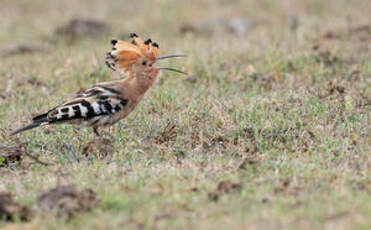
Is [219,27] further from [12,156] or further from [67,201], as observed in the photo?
[67,201]

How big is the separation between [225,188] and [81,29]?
274 inches

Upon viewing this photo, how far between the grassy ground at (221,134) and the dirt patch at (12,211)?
70 millimetres

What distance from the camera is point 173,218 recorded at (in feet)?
12.1

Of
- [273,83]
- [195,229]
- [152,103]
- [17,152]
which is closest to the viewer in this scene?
[195,229]

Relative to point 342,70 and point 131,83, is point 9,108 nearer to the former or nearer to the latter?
point 131,83

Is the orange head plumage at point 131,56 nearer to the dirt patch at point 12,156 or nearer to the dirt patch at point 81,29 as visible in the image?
the dirt patch at point 12,156

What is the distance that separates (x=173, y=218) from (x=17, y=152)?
1834 mm

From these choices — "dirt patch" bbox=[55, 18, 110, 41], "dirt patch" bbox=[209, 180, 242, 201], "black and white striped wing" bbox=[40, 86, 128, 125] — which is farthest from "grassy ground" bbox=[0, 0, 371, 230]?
"black and white striped wing" bbox=[40, 86, 128, 125]

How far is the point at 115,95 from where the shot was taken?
5320 millimetres

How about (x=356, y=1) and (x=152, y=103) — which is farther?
(x=356, y=1)

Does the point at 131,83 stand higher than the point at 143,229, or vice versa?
the point at 131,83

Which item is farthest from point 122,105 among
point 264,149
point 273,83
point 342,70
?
point 342,70

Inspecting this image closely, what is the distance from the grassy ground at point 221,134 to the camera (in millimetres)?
3785

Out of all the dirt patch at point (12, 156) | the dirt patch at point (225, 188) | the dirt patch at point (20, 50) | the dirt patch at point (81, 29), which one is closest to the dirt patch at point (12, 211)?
the dirt patch at point (225, 188)
